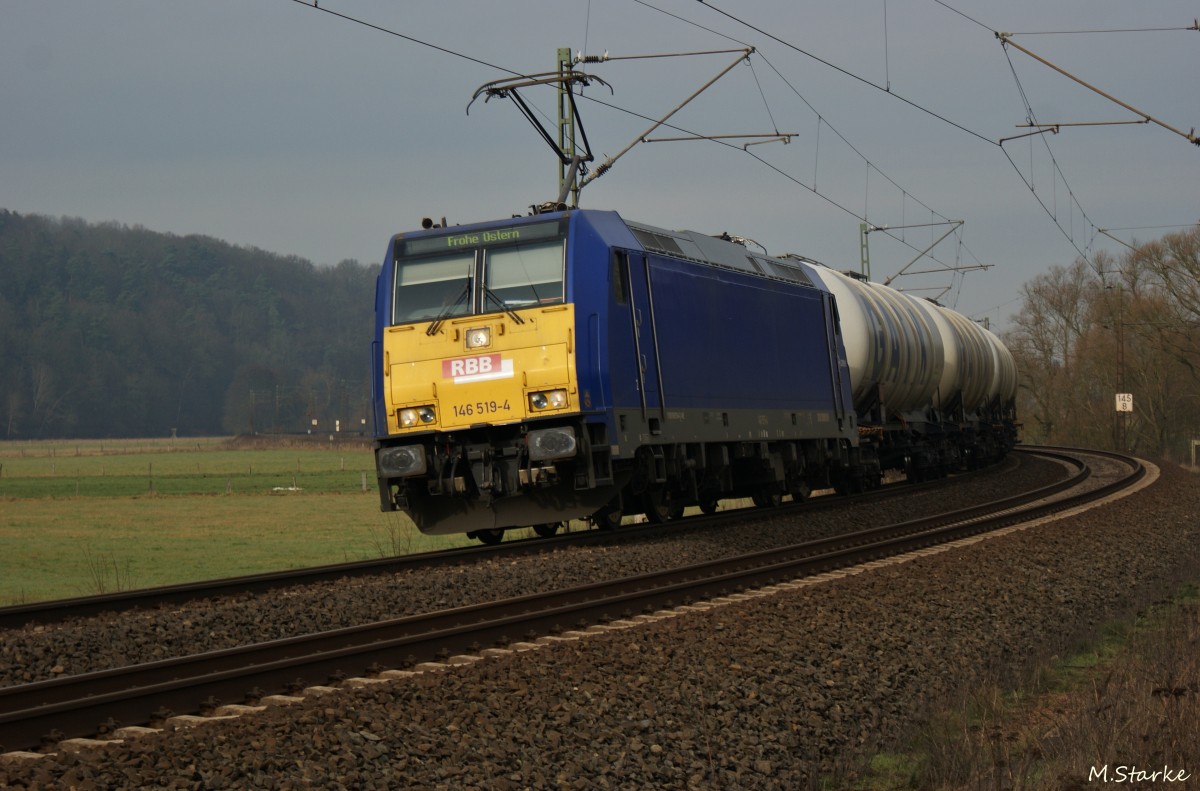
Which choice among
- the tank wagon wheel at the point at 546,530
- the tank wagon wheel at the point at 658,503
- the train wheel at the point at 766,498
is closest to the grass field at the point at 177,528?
the tank wagon wheel at the point at 546,530

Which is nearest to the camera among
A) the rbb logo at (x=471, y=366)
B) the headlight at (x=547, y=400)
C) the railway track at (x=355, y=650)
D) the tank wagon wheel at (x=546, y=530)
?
the railway track at (x=355, y=650)

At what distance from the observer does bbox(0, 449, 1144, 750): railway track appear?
677cm

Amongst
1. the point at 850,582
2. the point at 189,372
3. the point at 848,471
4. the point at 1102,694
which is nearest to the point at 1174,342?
the point at 848,471

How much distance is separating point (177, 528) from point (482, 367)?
21.1 m

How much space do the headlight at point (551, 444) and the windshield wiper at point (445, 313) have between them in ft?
5.98

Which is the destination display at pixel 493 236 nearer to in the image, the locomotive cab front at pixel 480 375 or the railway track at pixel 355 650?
the locomotive cab front at pixel 480 375

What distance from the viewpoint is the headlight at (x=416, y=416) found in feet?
50.3

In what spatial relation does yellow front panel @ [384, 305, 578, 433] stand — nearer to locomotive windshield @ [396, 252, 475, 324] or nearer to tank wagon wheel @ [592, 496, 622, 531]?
locomotive windshield @ [396, 252, 475, 324]

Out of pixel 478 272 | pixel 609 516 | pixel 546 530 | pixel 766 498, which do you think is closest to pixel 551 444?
pixel 478 272

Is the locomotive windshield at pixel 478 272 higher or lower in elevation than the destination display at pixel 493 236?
lower

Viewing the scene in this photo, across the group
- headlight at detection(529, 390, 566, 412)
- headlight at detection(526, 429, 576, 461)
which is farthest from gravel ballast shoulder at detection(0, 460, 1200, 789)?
headlight at detection(529, 390, 566, 412)

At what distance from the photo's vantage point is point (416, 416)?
15414 millimetres

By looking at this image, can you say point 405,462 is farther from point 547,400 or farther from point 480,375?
point 547,400

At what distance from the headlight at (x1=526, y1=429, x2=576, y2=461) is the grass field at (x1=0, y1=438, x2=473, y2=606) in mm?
4851
